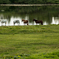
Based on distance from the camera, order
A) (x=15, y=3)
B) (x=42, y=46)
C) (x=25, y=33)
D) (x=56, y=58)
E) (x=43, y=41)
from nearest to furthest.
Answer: (x=56, y=58) → (x=42, y=46) → (x=43, y=41) → (x=25, y=33) → (x=15, y=3)

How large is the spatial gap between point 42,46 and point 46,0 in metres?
84.6

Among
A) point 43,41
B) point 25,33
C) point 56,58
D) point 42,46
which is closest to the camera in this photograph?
point 56,58

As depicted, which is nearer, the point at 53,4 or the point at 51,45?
the point at 51,45

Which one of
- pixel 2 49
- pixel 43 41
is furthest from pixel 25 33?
pixel 2 49

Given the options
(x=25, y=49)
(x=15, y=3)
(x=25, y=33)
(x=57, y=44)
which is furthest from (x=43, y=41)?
(x=15, y=3)

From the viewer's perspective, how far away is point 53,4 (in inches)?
3794

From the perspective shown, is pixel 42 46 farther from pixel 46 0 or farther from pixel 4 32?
pixel 46 0

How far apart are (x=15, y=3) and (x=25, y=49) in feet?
272

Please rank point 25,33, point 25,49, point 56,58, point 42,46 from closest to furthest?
1. point 56,58
2. point 25,49
3. point 42,46
4. point 25,33

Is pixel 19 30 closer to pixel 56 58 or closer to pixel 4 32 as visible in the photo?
pixel 4 32

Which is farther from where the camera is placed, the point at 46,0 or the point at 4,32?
the point at 46,0

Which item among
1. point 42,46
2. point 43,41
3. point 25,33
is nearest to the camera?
point 42,46

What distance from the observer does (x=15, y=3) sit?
93625 millimetres

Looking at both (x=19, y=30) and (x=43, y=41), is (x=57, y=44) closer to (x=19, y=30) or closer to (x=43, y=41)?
(x=43, y=41)
